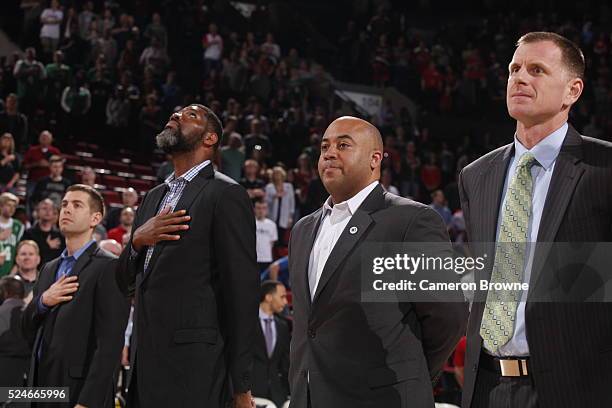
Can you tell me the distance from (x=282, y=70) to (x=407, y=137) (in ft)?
8.02

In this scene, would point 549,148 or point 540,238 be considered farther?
point 549,148

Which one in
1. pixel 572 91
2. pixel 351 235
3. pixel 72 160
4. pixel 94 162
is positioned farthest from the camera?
pixel 94 162

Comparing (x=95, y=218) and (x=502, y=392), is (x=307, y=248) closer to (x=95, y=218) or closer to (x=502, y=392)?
(x=502, y=392)

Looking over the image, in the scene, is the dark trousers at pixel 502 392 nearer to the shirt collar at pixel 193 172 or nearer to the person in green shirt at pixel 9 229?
the shirt collar at pixel 193 172

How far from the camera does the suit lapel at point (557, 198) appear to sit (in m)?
2.55

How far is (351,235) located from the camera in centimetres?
320

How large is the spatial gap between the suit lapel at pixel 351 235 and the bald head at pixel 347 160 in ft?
0.26

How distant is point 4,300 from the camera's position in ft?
19.5

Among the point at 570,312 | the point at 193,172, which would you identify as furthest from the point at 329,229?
the point at 570,312

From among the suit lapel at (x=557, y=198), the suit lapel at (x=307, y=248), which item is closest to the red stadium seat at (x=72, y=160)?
the suit lapel at (x=307, y=248)

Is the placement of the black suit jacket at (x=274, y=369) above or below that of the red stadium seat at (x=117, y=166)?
below

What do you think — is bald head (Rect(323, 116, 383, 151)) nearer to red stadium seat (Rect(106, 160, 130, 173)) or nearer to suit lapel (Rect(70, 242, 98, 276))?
suit lapel (Rect(70, 242, 98, 276))

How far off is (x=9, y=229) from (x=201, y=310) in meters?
5.31

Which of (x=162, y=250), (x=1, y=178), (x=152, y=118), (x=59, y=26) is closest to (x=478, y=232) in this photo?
(x=162, y=250)
